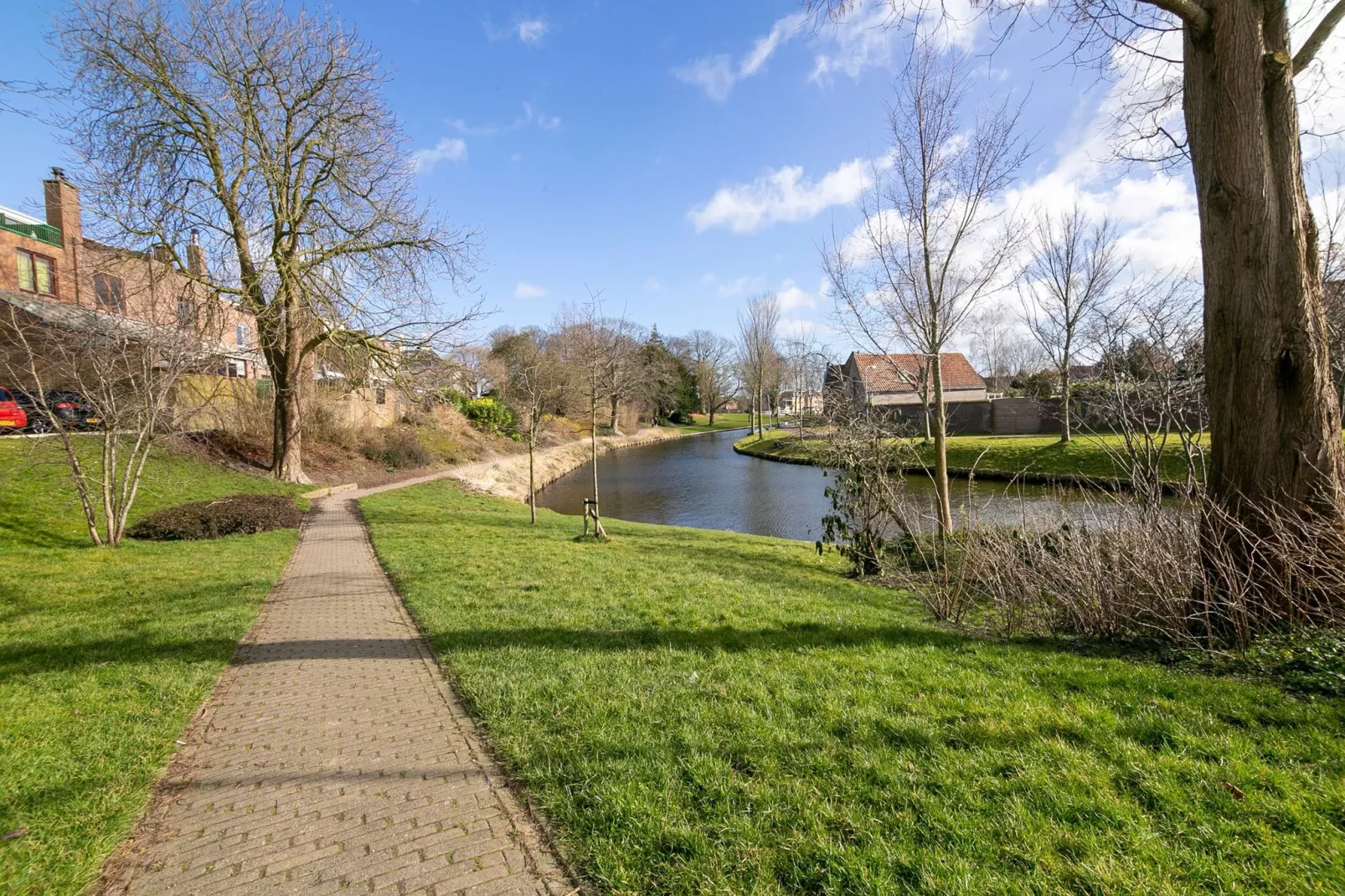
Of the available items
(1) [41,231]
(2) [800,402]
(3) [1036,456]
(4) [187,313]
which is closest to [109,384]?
(4) [187,313]

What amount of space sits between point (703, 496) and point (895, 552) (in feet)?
43.2

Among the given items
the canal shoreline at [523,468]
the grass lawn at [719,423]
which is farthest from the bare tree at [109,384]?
the grass lawn at [719,423]

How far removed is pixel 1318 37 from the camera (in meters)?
4.81

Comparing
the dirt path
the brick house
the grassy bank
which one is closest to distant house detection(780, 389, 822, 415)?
the grassy bank

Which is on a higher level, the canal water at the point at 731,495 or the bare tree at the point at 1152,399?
the bare tree at the point at 1152,399

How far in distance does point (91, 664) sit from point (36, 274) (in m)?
31.6

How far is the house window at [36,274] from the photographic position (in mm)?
24422

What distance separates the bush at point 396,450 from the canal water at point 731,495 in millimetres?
5373

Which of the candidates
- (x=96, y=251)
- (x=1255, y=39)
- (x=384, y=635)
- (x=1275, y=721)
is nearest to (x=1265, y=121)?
(x=1255, y=39)

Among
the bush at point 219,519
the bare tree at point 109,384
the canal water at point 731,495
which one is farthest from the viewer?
the canal water at point 731,495

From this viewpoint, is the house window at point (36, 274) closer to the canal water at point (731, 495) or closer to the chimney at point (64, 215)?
the chimney at point (64, 215)

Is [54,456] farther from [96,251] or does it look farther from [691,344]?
[691,344]

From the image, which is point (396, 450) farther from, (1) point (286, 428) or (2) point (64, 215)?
(2) point (64, 215)

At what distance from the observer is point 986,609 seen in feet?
21.5
